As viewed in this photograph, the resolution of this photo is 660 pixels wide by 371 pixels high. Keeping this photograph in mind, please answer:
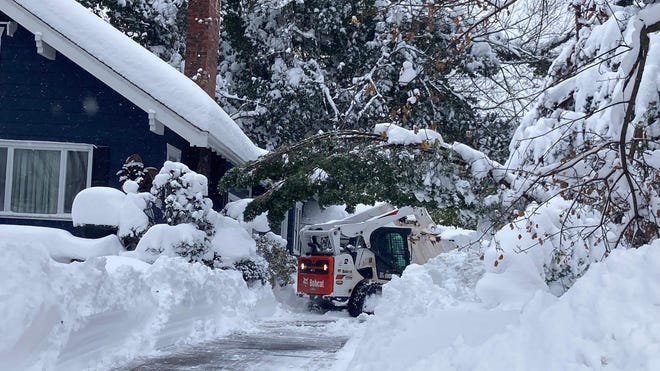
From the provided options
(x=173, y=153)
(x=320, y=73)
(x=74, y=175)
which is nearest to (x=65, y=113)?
(x=74, y=175)

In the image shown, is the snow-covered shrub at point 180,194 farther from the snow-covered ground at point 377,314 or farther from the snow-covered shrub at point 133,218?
the snow-covered ground at point 377,314

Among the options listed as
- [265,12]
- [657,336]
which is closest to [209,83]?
[265,12]

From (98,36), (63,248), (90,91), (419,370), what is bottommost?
(419,370)

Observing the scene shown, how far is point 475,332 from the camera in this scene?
6.08m

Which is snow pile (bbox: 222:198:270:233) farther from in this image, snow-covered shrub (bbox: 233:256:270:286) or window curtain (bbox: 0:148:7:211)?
window curtain (bbox: 0:148:7:211)

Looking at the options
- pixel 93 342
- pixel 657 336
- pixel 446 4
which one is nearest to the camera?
pixel 657 336

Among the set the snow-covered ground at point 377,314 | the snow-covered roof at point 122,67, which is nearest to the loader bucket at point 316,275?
the snow-covered ground at point 377,314

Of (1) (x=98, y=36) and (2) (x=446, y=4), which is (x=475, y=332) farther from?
(1) (x=98, y=36)

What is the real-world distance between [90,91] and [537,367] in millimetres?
11602

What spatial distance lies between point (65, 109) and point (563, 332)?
1174 cm

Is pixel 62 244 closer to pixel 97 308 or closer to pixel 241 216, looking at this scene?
pixel 97 308

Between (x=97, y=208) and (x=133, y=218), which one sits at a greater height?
(x=97, y=208)

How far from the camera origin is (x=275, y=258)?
1705cm

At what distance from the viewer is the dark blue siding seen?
14.2m
